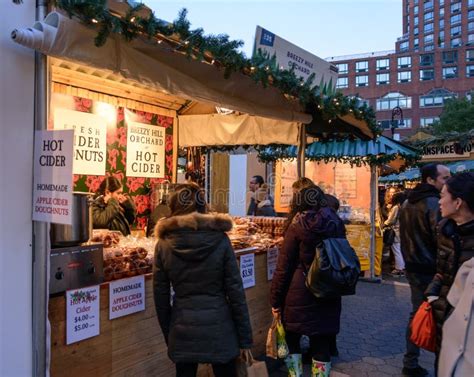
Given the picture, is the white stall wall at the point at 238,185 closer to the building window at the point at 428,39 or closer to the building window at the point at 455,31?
the building window at the point at 455,31

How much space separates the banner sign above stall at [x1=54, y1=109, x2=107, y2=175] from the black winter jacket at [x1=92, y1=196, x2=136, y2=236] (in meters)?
0.57

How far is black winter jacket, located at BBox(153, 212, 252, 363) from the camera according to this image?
8.30 feet

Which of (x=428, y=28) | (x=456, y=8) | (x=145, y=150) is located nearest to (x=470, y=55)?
(x=456, y=8)

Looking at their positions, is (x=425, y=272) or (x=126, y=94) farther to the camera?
(x=126, y=94)

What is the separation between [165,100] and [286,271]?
12.2ft

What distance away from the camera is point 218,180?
35.3 ft

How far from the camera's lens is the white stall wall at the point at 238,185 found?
37.7 ft

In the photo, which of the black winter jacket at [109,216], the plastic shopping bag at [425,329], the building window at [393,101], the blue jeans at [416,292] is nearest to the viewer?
the plastic shopping bag at [425,329]

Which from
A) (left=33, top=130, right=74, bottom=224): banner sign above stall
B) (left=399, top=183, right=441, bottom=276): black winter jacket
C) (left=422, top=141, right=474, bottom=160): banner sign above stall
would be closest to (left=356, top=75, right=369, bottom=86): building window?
(left=422, top=141, right=474, bottom=160): banner sign above stall

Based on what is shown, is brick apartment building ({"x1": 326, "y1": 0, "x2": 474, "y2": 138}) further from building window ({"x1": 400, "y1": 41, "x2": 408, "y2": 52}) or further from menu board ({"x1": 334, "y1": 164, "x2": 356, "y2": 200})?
menu board ({"x1": 334, "y1": 164, "x2": 356, "y2": 200})

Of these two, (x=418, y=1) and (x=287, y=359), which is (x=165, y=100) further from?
(x=418, y=1)

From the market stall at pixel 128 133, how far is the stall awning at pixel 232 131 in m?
0.02

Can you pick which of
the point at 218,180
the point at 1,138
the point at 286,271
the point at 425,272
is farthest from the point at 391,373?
the point at 218,180

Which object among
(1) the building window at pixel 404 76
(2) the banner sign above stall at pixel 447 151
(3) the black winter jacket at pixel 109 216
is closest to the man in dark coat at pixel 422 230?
(3) the black winter jacket at pixel 109 216
